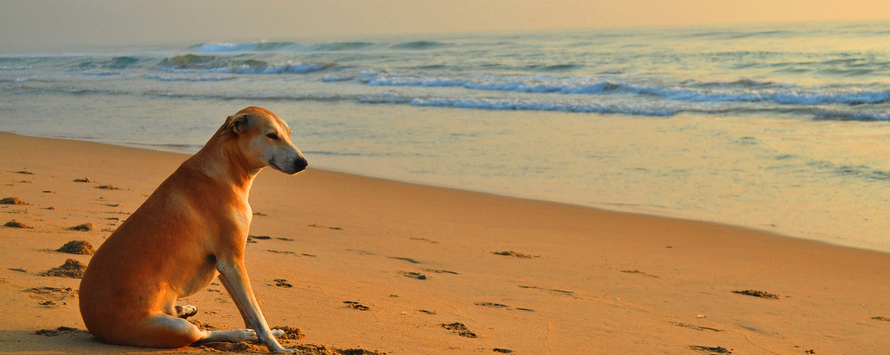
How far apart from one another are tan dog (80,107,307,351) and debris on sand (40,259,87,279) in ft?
4.95

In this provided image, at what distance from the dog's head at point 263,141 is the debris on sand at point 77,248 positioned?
2.44m

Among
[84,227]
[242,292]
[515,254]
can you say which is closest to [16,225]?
[84,227]

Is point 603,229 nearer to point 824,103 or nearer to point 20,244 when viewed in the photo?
point 20,244

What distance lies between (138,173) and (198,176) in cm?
787

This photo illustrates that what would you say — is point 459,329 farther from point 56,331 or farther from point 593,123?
Answer: point 593,123

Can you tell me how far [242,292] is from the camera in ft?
11.0

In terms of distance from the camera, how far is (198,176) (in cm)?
354

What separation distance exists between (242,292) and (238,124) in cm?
83

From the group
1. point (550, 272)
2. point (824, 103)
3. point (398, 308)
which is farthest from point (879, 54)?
point (398, 308)

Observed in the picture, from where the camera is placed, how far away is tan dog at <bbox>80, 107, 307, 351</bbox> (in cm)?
324

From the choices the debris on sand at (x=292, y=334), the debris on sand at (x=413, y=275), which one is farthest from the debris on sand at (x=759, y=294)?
the debris on sand at (x=292, y=334)

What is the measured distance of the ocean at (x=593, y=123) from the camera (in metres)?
10.1

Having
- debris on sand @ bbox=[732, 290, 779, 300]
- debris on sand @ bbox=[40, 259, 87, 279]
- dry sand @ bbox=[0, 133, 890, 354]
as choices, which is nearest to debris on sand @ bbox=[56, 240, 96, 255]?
dry sand @ bbox=[0, 133, 890, 354]

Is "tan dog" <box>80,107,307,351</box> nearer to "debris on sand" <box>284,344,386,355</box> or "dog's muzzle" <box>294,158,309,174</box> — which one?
"dog's muzzle" <box>294,158,309,174</box>
